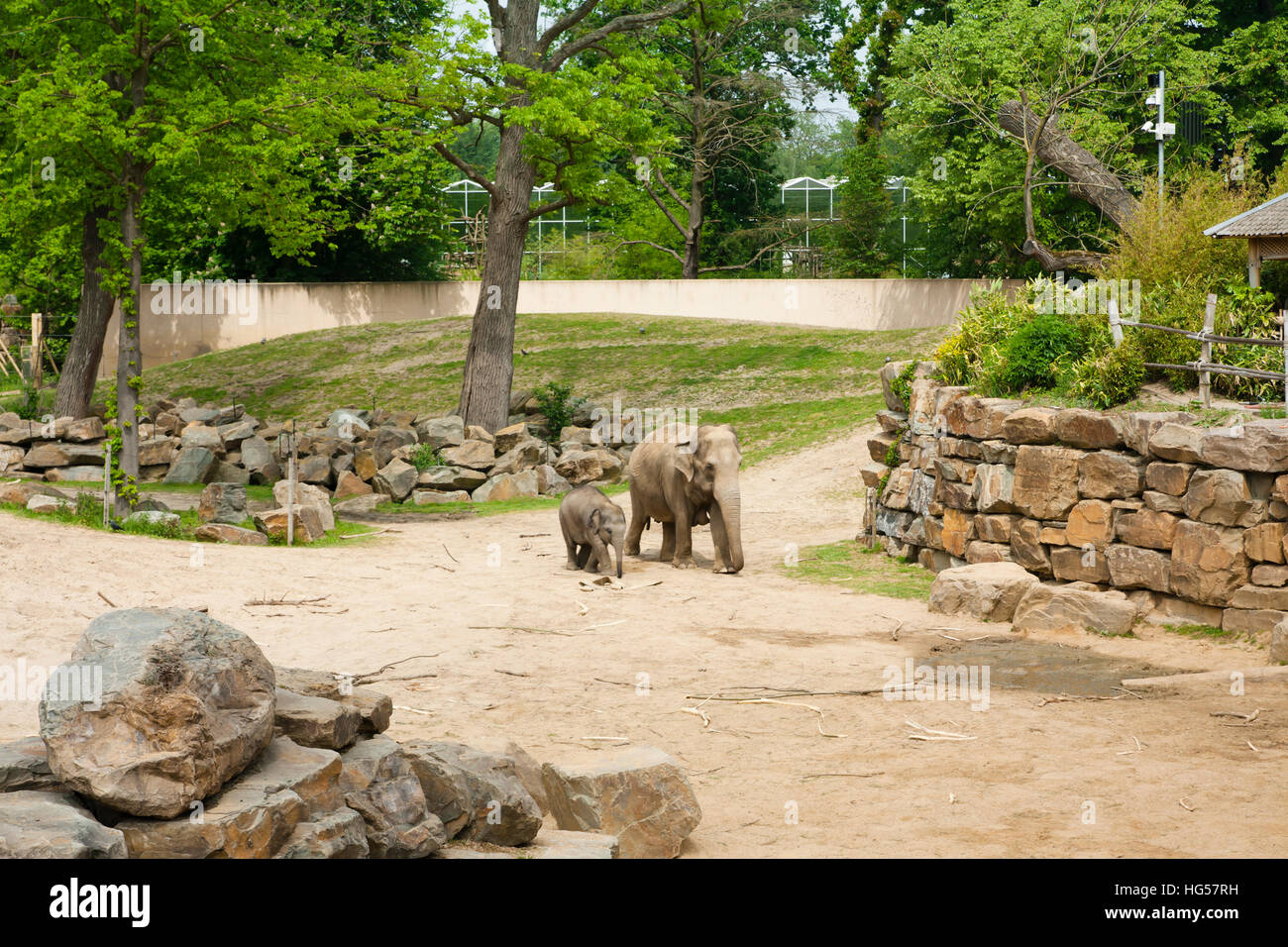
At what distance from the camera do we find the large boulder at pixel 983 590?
1325 centimetres

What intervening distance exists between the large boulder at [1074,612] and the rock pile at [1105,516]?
12mm

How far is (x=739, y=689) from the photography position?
34.7 feet

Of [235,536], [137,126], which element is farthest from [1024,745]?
[137,126]

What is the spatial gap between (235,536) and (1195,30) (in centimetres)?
3180

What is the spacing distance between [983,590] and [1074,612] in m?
0.95

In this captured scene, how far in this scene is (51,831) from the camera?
5055 millimetres

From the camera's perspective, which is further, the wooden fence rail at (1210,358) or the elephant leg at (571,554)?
the elephant leg at (571,554)

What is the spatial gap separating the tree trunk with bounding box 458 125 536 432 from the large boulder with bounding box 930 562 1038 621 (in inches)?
580

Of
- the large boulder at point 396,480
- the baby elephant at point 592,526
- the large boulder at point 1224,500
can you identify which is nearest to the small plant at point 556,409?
the large boulder at point 396,480

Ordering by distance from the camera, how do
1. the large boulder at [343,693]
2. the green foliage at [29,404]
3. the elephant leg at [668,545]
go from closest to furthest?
the large boulder at [343,693] → the elephant leg at [668,545] → the green foliage at [29,404]

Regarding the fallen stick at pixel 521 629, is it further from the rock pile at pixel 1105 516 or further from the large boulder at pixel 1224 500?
the large boulder at pixel 1224 500

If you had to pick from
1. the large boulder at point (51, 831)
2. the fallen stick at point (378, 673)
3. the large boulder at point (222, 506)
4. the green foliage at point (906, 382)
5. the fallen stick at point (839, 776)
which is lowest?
the fallen stick at point (839, 776)

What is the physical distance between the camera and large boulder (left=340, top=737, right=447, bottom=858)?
6043 millimetres

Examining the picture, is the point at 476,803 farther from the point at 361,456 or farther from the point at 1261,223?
the point at 361,456
